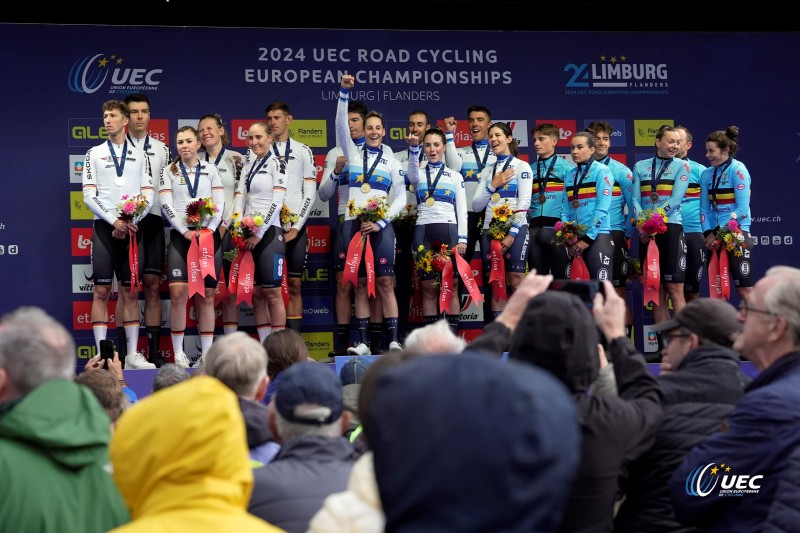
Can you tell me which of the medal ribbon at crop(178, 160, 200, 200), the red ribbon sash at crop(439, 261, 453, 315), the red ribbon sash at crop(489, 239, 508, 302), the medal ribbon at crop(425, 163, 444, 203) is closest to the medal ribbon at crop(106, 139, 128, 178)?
the medal ribbon at crop(178, 160, 200, 200)

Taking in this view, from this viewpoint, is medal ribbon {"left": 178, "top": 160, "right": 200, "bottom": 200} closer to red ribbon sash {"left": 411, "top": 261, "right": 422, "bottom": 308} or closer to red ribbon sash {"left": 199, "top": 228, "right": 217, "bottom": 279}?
red ribbon sash {"left": 199, "top": 228, "right": 217, "bottom": 279}

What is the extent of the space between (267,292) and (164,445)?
739 centimetres

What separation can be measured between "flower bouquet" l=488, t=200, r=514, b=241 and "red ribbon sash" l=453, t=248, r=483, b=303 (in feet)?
1.24

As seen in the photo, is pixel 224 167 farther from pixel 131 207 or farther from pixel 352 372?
pixel 352 372

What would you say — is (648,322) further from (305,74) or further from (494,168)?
(305,74)

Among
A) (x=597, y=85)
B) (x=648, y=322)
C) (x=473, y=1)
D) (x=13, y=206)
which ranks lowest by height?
(x=648, y=322)

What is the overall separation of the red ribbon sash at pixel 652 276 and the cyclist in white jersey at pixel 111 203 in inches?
174

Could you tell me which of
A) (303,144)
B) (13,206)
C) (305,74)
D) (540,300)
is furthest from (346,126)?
(540,300)

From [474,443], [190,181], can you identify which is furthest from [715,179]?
[474,443]

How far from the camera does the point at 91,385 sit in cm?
352

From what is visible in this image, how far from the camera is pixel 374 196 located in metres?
9.26

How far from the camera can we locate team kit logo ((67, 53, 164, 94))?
991cm

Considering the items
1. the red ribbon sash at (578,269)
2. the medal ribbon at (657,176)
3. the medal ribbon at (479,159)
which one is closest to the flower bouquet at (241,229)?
the medal ribbon at (479,159)

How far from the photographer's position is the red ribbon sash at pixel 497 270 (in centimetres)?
934
